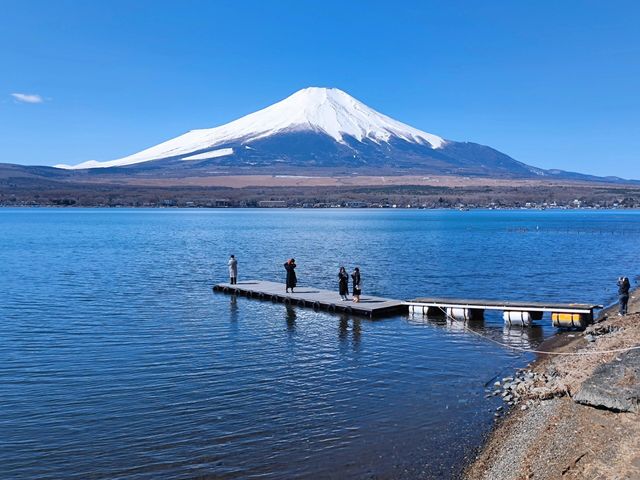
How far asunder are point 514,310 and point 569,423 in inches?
535

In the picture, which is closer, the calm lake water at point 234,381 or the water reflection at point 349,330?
the calm lake water at point 234,381

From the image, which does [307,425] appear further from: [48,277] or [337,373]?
[48,277]

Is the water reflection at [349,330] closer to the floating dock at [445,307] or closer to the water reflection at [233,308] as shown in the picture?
the floating dock at [445,307]

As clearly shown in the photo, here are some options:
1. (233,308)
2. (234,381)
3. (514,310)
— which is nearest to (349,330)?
(514,310)

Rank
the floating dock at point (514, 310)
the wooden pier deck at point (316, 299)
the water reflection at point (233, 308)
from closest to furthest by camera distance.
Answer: the floating dock at point (514, 310), the water reflection at point (233, 308), the wooden pier deck at point (316, 299)

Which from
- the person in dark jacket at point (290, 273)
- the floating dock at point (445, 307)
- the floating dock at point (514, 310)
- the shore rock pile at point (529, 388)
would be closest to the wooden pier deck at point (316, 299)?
the floating dock at point (445, 307)

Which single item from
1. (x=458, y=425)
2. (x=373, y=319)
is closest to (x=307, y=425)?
(x=458, y=425)

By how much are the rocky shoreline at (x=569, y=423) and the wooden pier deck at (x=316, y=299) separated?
988cm

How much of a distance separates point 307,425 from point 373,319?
40.7 ft

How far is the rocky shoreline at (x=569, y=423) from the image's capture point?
32.4 ft

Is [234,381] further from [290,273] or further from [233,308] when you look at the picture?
[290,273]

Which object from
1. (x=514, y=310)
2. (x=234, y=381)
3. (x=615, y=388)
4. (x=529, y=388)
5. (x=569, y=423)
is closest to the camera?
(x=569, y=423)

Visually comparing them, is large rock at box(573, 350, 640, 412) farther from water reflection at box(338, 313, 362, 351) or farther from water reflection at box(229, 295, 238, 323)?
water reflection at box(229, 295, 238, 323)

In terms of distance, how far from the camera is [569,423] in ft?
38.7
